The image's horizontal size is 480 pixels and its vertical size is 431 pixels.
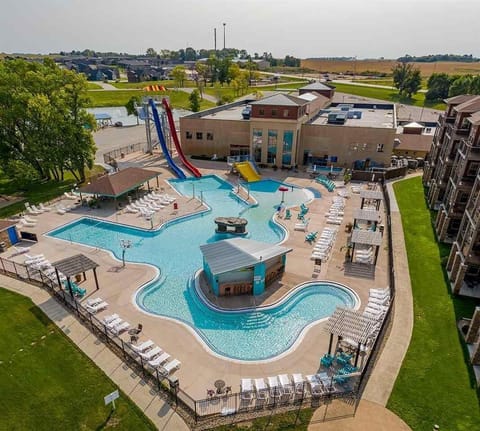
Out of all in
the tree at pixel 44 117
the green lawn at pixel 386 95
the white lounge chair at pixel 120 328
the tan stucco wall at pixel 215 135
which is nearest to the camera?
the white lounge chair at pixel 120 328

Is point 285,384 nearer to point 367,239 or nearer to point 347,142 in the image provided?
point 367,239

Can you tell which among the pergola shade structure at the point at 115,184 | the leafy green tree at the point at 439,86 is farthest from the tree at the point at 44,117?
the leafy green tree at the point at 439,86

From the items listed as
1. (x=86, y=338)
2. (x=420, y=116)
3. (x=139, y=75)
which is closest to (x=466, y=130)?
(x=86, y=338)

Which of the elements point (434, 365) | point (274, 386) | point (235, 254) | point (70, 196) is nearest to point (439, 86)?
point (235, 254)

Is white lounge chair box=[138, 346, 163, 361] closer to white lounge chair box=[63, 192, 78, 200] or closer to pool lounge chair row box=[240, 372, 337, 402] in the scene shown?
pool lounge chair row box=[240, 372, 337, 402]

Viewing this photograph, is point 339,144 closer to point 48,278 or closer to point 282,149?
point 282,149

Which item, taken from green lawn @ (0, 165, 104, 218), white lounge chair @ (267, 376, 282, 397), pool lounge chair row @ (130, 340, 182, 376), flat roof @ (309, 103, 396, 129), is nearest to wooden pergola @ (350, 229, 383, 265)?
white lounge chair @ (267, 376, 282, 397)

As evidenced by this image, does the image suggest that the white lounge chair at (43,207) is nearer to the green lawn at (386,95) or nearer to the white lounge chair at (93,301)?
the white lounge chair at (93,301)
